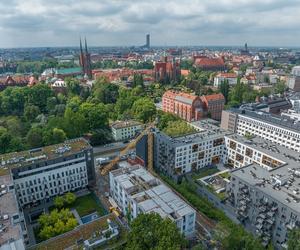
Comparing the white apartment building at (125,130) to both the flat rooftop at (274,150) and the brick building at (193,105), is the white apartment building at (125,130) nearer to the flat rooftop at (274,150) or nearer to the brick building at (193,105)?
the brick building at (193,105)

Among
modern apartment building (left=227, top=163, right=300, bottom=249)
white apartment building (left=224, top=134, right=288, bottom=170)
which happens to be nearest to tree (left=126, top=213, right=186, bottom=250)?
modern apartment building (left=227, top=163, right=300, bottom=249)

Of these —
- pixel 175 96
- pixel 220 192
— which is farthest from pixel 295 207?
pixel 175 96

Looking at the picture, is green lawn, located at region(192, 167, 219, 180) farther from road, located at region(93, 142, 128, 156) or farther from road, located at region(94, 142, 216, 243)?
road, located at region(93, 142, 128, 156)

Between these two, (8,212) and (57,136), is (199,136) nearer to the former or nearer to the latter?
(57,136)

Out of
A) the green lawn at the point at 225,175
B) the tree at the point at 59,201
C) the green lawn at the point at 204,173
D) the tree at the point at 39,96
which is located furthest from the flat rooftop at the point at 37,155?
the tree at the point at 39,96

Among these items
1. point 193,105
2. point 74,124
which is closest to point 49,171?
point 74,124

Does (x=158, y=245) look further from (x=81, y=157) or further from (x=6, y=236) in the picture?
(x=81, y=157)
